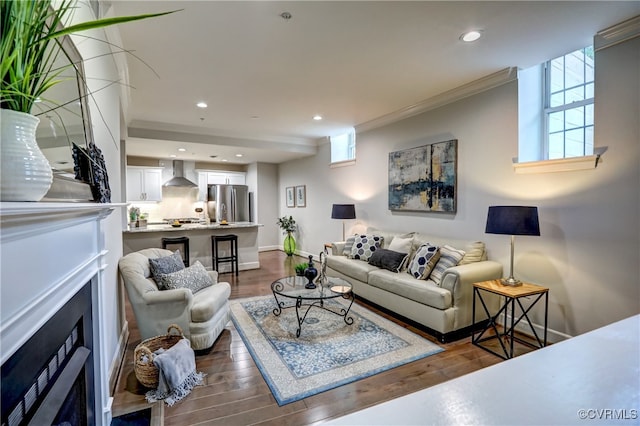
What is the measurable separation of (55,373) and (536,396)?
1.41 metres

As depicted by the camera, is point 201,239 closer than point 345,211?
No

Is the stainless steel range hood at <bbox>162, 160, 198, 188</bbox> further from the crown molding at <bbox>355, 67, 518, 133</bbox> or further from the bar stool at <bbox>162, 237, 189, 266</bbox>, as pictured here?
the crown molding at <bbox>355, 67, 518, 133</bbox>

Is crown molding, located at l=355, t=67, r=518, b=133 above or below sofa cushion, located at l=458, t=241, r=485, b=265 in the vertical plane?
above

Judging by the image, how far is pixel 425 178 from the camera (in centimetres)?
430

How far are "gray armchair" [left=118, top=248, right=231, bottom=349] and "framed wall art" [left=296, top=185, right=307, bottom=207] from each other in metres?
4.81

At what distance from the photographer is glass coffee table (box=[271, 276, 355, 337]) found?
3.16 meters

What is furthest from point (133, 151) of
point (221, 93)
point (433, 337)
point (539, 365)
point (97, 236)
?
point (539, 365)

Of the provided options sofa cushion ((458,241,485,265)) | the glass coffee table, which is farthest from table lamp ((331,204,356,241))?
sofa cushion ((458,241,485,265))

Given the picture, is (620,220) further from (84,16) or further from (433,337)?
(84,16)

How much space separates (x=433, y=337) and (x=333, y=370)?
123 cm

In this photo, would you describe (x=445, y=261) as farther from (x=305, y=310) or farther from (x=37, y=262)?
(x=37, y=262)

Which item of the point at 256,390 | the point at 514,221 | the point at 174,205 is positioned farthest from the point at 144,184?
the point at 514,221

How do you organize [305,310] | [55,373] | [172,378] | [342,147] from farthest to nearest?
[342,147] < [305,310] < [172,378] < [55,373]

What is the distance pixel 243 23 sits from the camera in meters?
2.38
